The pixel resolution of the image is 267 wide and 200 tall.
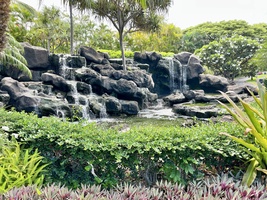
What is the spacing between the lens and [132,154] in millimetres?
2811

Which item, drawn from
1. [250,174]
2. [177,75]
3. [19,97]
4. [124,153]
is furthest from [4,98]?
[177,75]

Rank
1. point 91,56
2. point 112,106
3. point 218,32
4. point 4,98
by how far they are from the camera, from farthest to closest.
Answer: point 218,32 < point 91,56 < point 112,106 < point 4,98

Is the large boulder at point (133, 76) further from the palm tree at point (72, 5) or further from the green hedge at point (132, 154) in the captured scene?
the green hedge at point (132, 154)

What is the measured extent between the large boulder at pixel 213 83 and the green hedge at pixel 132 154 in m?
19.3

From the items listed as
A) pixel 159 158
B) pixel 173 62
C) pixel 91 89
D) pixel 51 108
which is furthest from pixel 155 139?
pixel 173 62

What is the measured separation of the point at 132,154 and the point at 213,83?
20.3 meters

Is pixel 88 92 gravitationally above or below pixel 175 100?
above

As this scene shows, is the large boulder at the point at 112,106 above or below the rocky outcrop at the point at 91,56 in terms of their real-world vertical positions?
below

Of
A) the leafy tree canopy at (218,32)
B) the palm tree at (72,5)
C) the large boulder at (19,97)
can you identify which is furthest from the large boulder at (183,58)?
the large boulder at (19,97)

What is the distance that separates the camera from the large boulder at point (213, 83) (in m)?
21.5

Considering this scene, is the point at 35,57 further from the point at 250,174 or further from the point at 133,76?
the point at 250,174

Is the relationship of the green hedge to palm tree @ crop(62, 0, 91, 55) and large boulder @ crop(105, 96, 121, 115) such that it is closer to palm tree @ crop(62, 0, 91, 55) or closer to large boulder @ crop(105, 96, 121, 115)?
large boulder @ crop(105, 96, 121, 115)

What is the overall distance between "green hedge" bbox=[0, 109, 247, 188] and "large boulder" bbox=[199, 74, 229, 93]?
63.4 feet

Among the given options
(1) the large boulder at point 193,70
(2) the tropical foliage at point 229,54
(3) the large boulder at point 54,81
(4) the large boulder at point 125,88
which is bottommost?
(4) the large boulder at point 125,88
